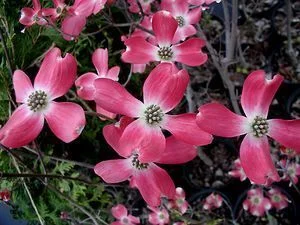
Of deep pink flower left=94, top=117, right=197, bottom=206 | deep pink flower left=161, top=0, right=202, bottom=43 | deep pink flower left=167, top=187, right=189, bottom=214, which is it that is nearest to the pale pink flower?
deep pink flower left=167, top=187, right=189, bottom=214

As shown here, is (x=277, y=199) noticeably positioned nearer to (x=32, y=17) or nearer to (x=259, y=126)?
(x=259, y=126)

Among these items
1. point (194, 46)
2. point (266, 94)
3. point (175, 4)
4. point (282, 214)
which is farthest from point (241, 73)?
point (266, 94)

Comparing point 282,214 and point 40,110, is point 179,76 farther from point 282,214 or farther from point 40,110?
point 282,214

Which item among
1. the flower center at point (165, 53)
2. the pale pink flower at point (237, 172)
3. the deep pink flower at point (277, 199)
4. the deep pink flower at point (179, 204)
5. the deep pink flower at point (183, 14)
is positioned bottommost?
the deep pink flower at point (179, 204)

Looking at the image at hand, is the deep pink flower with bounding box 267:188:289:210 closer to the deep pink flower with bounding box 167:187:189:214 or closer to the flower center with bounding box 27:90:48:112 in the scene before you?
the deep pink flower with bounding box 167:187:189:214

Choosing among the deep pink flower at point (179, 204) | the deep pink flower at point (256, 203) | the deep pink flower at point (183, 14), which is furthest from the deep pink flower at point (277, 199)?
the deep pink flower at point (183, 14)

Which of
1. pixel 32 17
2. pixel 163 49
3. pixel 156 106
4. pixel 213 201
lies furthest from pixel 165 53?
pixel 213 201

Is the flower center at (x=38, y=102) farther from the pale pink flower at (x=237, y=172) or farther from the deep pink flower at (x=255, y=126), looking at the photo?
the pale pink flower at (x=237, y=172)
